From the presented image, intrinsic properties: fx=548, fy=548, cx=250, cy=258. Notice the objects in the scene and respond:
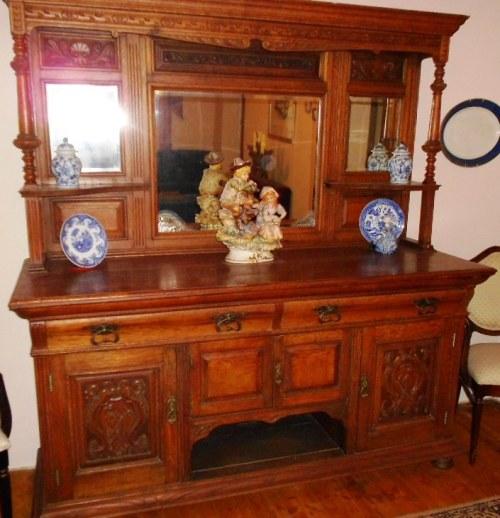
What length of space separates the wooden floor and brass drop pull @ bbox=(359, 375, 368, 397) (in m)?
0.41

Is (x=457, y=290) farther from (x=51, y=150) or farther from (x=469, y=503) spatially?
(x=51, y=150)

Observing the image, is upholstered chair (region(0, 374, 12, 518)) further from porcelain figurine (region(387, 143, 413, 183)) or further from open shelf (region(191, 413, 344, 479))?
porcelain figurine (region(387, 143, 413, 183))

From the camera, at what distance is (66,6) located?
1.94 metres

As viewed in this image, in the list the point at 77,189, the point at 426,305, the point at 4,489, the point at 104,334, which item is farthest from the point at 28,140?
the point at 426,305

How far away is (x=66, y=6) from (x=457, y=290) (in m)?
1.89

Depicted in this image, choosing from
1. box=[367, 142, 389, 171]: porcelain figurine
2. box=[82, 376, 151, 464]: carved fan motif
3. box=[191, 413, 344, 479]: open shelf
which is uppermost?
box=[367, 142, 389, 171]: porcelain figurine

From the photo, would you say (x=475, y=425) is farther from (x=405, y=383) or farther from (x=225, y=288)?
(x=225, y=288)

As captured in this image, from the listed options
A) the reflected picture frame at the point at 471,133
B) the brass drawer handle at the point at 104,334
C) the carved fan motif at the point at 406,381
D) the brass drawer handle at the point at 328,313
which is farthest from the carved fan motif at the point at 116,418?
the reflected picture frame at the point at 471,133

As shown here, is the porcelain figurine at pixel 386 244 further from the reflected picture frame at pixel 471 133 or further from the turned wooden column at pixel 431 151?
the reflected picture frame at pixel 471 133

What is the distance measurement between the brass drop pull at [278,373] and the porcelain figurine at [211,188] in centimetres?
70

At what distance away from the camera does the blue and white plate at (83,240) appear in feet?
6.93

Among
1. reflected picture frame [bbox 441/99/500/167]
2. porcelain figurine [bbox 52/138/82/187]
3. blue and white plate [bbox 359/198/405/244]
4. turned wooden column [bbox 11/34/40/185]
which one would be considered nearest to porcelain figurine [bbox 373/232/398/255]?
blue and white plate [bbox 359/198/405/244]

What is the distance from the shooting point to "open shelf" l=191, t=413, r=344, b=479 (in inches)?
89.6

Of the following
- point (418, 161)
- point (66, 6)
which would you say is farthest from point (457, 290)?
point (66, 6)
